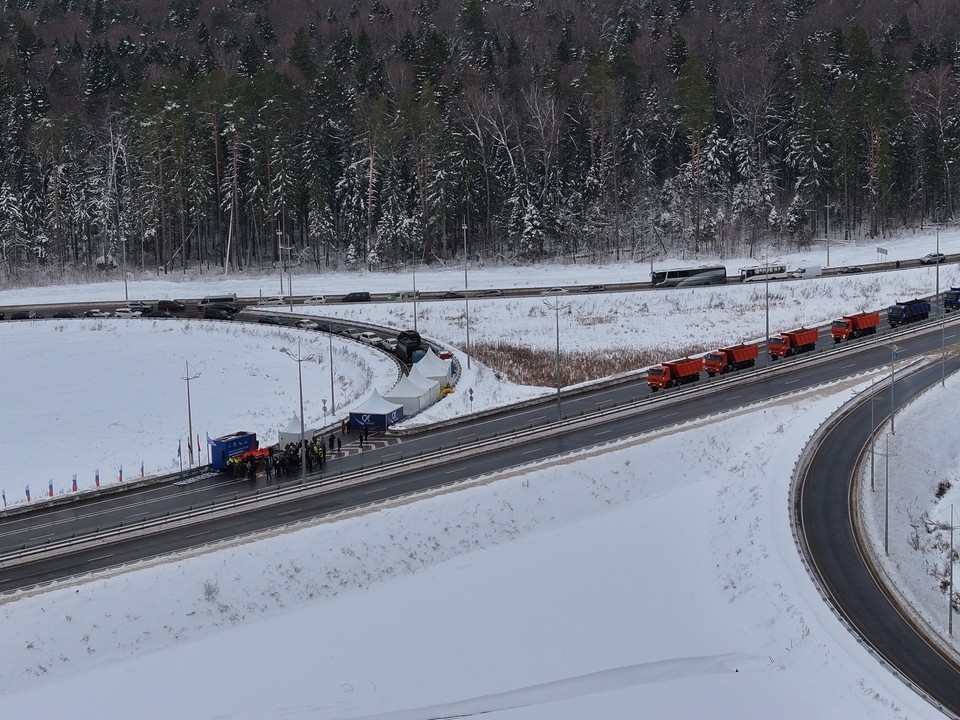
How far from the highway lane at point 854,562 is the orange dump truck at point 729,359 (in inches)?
393

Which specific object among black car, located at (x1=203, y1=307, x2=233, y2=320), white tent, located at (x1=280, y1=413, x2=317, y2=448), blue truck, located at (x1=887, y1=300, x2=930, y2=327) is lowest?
white tent, located at (x1=280, y1=413, x2=317, y2=448)

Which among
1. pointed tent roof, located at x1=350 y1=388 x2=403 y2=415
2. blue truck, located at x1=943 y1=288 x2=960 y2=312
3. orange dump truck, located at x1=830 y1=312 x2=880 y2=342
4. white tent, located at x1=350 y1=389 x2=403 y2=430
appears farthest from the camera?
blue truck, located at x1=943 y1=288 x2=960 y2=312

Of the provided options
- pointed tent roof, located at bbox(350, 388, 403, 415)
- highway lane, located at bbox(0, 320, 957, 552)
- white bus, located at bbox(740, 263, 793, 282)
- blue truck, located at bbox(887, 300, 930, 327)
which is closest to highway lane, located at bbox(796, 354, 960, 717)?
highway lane, located at bbox(0, 320, 957, 552)

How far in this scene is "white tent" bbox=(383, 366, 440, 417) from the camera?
58.2m

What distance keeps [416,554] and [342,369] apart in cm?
3495

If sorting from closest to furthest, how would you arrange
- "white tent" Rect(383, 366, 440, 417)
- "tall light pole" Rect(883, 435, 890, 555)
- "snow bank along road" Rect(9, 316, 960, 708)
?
"snow bank along road" Rect(9, 316, 960, 708) → "tall light pole" Rect(883, 435, 890, 555) → "white tent" Rect(383, 366, 440, 417)

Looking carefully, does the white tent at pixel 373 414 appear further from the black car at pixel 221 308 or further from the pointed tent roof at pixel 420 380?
the black car at pixel 221 308

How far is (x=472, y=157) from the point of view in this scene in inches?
4665

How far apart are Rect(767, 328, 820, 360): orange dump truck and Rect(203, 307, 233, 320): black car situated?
50.6 m

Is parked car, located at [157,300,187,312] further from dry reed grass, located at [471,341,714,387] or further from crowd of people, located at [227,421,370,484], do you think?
crowd of people, located at [227,421,370,484]

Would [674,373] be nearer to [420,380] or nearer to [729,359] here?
[729,359]

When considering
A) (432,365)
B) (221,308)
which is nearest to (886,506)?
(432,365)

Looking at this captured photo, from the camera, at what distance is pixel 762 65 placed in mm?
128750

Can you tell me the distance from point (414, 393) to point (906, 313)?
41283mm
